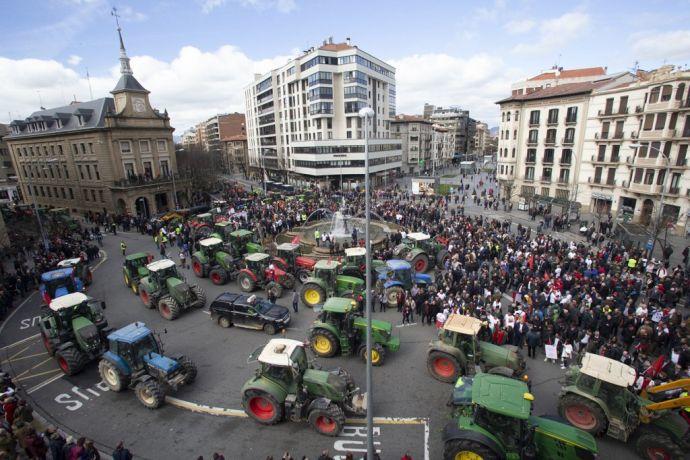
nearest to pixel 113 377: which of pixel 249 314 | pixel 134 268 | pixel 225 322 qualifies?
pixel 225 322

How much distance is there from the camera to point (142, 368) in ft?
35.2

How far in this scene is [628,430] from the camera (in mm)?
8398

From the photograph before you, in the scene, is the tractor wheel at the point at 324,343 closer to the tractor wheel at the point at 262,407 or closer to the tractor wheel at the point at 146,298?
the tractor wheel at the point at 262,407

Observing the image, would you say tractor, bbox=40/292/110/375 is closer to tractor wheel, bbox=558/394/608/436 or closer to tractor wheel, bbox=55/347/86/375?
tractor wheel, bbox=55/347/86/375

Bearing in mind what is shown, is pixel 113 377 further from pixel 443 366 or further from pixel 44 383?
pixel 443 366

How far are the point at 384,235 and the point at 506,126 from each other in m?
28.2

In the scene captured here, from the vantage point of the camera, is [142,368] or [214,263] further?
[214,263]

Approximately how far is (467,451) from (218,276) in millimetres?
15306

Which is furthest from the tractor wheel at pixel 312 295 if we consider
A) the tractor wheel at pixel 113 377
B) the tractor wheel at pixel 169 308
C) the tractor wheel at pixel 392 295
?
the tractor wheel at pixel 113 377

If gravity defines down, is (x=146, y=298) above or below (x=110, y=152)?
below

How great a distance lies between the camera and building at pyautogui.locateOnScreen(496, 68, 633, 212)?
35.3 metres

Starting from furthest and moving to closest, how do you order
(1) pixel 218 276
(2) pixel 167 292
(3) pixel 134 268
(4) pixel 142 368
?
(1) pixel 218 276 < (3) pixel 134 268 < (2) pixel 167 292 < (4) pixel 142 368

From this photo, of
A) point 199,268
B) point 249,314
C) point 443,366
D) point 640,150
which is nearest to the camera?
point 443,366

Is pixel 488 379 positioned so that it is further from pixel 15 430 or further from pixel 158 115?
pixel 158 115
